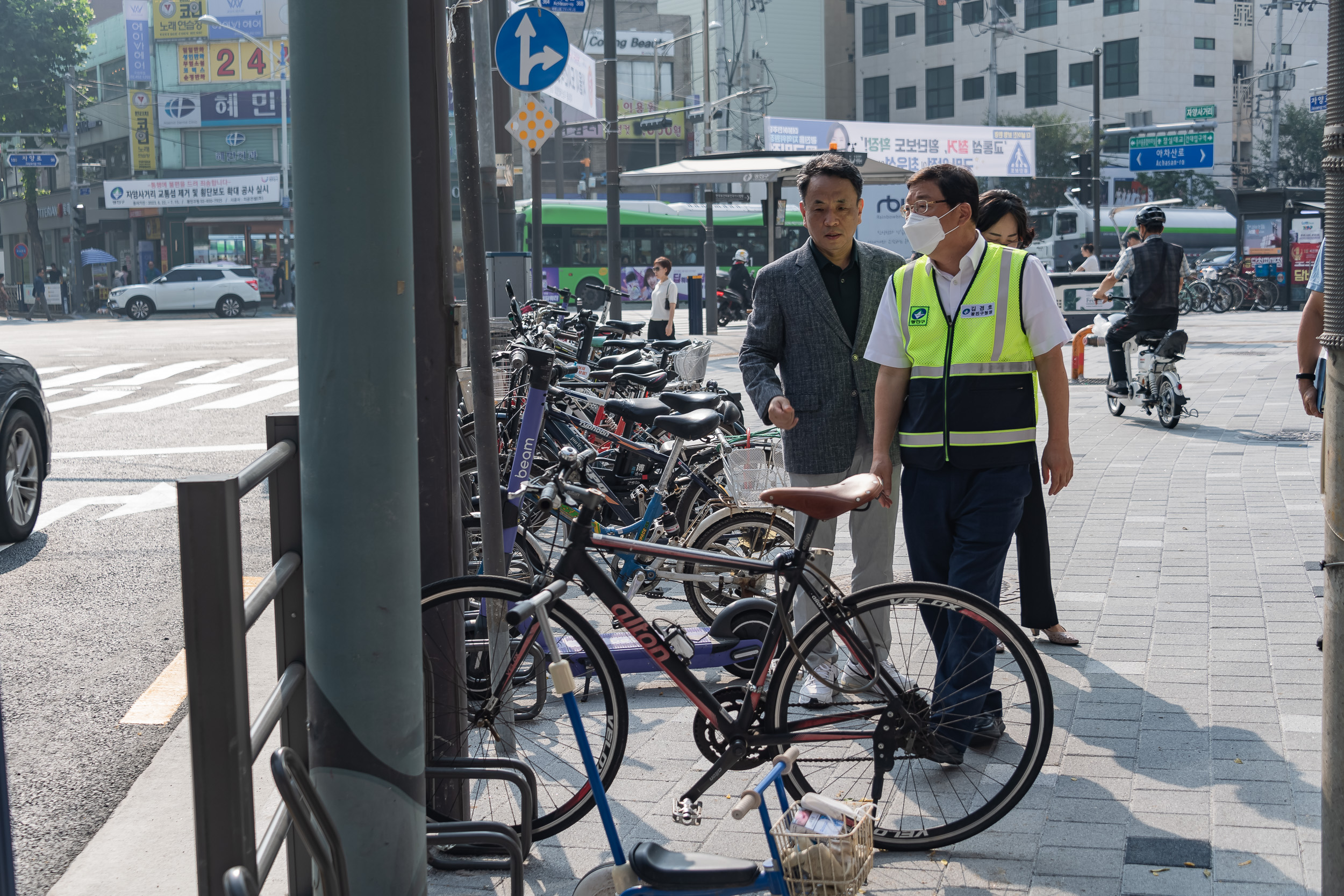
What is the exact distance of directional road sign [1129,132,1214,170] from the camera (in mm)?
42250

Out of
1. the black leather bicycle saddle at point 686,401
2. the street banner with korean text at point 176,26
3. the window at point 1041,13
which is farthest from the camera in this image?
the window at point 1041,13

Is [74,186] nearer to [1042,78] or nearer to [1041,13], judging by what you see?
[1042,78]

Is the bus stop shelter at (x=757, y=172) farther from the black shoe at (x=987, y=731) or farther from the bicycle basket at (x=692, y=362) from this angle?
the black shoe at (x=987, y=731)

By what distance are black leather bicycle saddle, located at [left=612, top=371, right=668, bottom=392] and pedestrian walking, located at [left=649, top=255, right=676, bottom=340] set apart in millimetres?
9304

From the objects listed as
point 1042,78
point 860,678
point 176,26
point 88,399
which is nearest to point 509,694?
point 860,678

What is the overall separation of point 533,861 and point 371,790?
111 cm

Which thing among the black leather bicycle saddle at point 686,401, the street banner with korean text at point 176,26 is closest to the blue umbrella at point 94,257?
the street banner with korean text at point 176,26

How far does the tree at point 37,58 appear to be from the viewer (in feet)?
173

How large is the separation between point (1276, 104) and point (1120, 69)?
754 cm

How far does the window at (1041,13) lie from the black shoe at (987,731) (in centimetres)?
6444

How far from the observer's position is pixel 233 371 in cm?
1909

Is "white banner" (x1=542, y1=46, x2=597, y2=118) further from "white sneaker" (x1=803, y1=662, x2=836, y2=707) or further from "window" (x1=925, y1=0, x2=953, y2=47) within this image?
"window" (x1=925, y1=0, x2=953, y2=47)

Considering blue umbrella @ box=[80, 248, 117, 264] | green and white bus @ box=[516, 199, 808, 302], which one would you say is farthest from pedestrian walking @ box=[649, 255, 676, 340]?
blue umbrella @ box=[80, 248, 117, 264]

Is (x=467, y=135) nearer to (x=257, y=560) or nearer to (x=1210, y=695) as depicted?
(x=1210, y=695)
